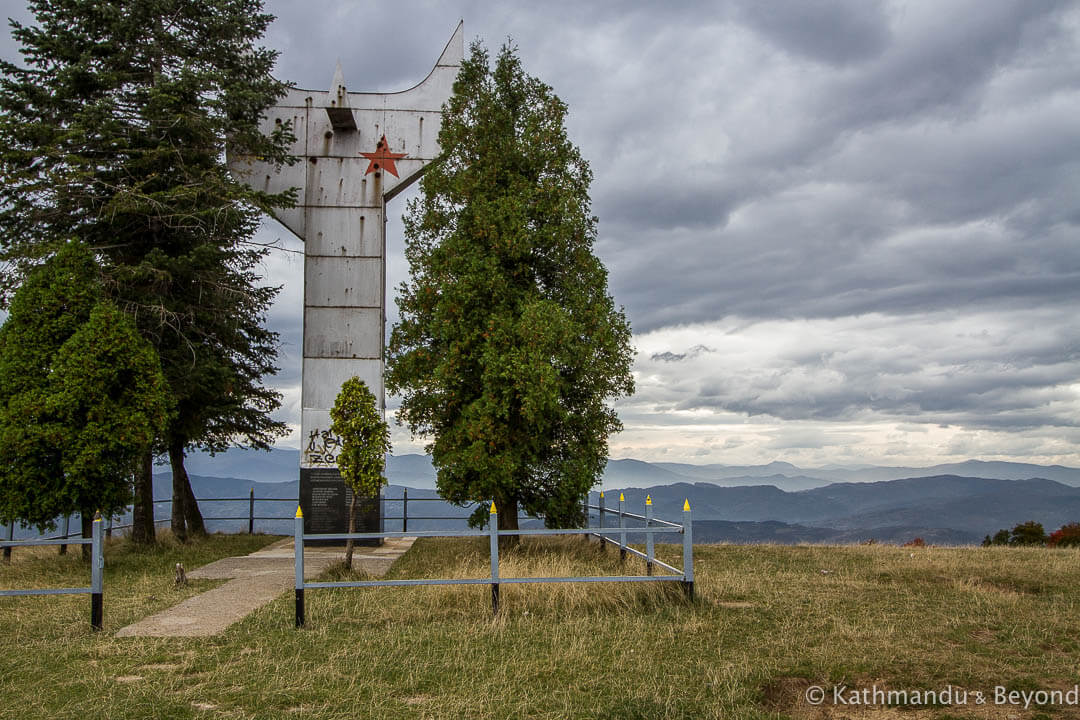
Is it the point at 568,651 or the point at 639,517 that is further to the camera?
the point at 639,517

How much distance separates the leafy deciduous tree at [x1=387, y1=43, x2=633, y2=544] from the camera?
15.2 metres

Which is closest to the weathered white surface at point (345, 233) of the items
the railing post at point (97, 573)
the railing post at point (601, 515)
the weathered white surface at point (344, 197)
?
the weathered white surface at point (344, 197)

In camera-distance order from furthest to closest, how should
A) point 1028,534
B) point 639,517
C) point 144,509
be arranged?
point 1028,534, point 144,509, point 639,517

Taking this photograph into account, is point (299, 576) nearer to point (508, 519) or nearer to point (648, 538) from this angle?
point (648, 538)

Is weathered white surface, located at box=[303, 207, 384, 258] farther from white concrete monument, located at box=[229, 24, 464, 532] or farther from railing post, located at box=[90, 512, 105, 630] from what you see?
railing post, located at box=[90, 512, 105, 630]

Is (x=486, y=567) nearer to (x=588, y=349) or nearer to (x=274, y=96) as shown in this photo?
(x=588, y=349)

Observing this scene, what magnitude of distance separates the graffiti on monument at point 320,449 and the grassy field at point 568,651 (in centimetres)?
665

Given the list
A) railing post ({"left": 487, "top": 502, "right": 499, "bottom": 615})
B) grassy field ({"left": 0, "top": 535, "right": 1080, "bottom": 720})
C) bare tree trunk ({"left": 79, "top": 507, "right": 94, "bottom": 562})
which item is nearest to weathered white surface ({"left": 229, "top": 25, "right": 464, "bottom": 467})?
bare tree trunk ({"left": 79, "top": 507, "right": 94, "bottom": 562})

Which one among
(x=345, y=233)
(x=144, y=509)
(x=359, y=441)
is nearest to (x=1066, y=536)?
(x=359, y=441)

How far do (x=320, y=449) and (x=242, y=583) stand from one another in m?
6.69

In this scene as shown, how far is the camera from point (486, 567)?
41.9 ft

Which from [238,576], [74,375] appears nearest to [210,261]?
[74,375]

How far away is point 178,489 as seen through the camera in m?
20.1

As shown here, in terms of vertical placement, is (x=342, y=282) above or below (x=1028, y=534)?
above
